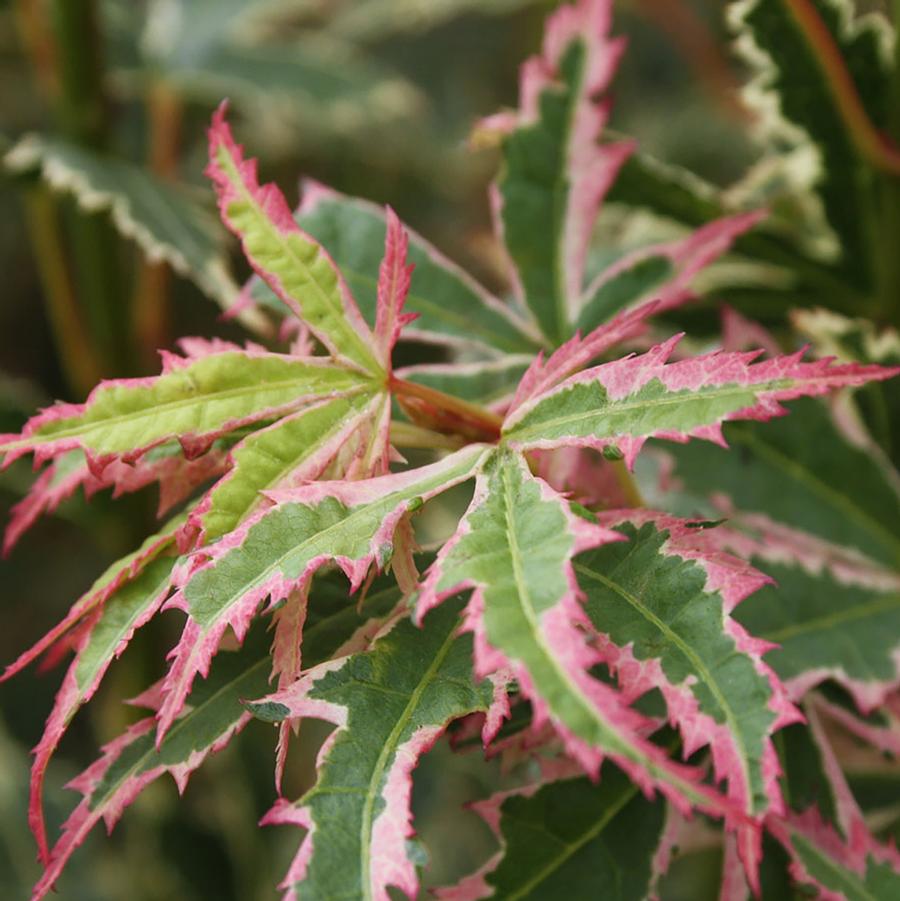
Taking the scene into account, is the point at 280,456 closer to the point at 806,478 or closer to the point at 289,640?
the point at 289,640

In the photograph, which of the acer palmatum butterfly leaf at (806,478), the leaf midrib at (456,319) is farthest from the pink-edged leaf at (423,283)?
the acer palmatum butterfly leaf at (806,478)

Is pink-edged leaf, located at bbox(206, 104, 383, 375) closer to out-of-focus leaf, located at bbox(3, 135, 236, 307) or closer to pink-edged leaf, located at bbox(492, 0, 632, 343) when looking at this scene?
pink-edged leaf, located at bbox(492, 0, 632, 343)

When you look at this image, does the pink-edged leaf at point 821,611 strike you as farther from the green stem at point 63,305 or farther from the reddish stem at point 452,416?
the green stem at point 63,305

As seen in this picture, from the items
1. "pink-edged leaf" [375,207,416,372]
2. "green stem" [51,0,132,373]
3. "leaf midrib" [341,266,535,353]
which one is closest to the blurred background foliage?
"green stem" [51,0,132,373]

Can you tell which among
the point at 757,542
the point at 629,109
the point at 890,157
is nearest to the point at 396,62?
the point at 629,109

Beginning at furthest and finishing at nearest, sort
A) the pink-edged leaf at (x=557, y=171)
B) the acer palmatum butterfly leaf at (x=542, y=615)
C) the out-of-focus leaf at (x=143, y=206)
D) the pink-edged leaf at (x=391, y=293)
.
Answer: the out-of-focus leaf at (x=143, y=206) → the pink-edged leaf at (x=557, y=171) → the pink-edged leaf at (x=391, y=293) → the acer palmatum butterfly leaf at (x=542, y=615)
